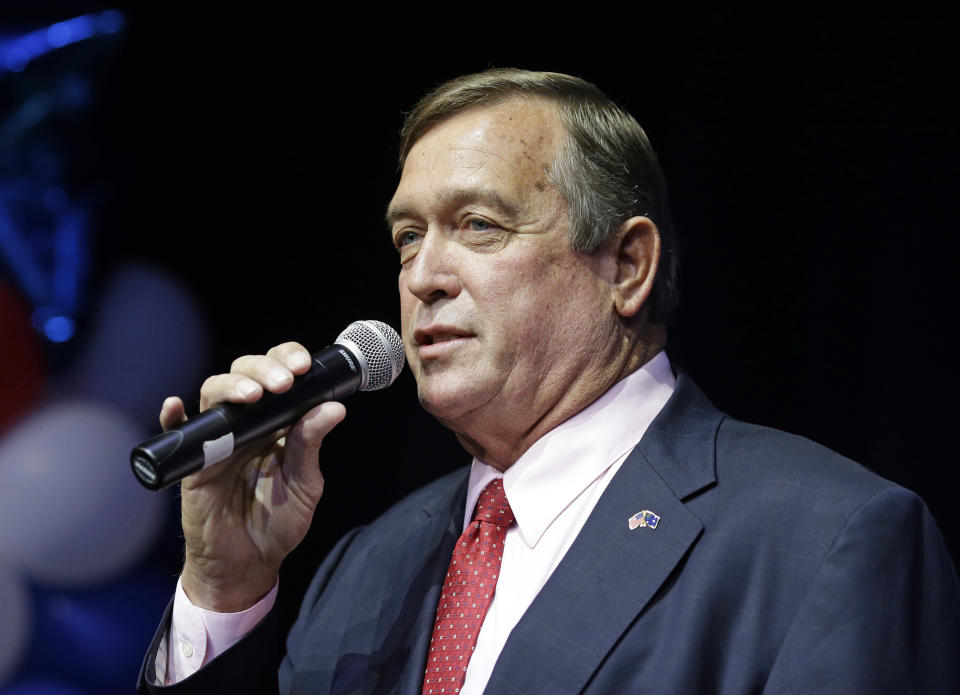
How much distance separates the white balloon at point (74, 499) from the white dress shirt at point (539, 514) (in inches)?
58.2

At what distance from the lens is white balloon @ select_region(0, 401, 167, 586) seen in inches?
126

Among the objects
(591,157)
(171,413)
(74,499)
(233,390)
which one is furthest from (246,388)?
(74,499)

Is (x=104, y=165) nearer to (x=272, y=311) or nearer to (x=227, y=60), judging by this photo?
(x=227, y=60)

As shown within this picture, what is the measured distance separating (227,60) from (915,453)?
2.57 meters

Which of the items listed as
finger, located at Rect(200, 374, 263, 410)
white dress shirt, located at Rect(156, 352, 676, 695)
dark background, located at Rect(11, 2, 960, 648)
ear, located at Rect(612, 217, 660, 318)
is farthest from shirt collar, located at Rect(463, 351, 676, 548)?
dark background, located at Rect(11, 2, 960, 648)

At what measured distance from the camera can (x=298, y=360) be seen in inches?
60.4

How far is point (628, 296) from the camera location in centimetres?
198

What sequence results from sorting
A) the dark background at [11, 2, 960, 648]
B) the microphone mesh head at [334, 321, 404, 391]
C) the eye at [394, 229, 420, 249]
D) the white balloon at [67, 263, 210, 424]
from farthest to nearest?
the white balloon at [67, 263, 210, 424]
the dark background at [11, 2, 960, 648]
the eye at [394, 229, 420, 249]
the microphone mesh head at [334, 321, 404, 391]

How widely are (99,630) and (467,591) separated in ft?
6.49

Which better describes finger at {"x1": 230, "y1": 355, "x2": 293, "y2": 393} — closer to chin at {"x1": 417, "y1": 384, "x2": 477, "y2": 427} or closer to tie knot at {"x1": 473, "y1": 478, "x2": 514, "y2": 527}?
→ chin at {"x1": 417, "y1": 384, "x2": 477, "y2": 427}

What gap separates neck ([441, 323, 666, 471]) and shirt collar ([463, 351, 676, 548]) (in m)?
0.02

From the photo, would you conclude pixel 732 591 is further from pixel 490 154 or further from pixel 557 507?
pixel 490 154

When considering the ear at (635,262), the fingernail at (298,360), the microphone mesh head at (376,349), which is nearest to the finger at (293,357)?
the fingernail at (298,360)

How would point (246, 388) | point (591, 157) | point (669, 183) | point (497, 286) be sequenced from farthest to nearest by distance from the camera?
1. point (669, 183)
2. point (591, 157)
3. point (497, 286)
4. point (246, 388)
